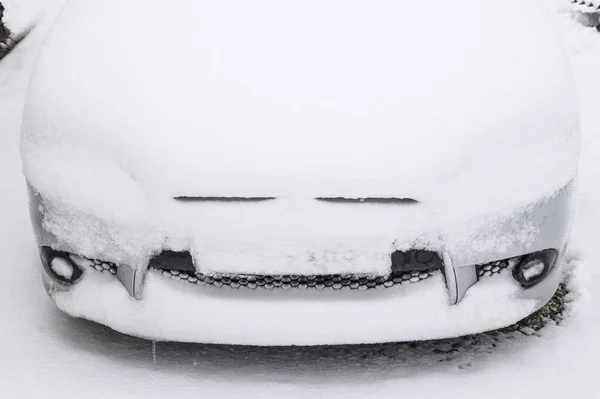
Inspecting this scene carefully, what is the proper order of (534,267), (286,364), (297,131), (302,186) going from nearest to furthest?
(302,186) < (297,131) < (534,267) < (286,364)

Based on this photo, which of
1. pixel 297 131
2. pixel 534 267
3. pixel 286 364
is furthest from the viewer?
pixel 286 364

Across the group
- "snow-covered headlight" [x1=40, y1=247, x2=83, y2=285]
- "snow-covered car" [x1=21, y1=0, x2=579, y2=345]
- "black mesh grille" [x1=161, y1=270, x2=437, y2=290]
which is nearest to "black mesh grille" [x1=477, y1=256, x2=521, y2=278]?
"snow-covered car" [x1=21, y1=0, x2=579, y2=345]

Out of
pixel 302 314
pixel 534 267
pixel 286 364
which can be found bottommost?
pixel 286 364

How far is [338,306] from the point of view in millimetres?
2455

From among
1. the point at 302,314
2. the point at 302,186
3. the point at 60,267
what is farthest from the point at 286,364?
the point at 60,267

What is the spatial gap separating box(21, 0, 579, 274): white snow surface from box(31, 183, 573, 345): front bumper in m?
0.03

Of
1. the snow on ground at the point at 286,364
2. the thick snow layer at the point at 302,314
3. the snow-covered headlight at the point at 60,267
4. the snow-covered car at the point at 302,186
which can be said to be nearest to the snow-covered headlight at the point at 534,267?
the snow-covered car at the point at 302,186

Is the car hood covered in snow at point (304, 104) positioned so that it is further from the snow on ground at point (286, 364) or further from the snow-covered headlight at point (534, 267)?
the snow on ground at point (286, 364)

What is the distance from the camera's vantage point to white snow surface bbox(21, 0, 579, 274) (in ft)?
7.79

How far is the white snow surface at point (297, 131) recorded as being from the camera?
7.79 ft

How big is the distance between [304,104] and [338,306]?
614mm

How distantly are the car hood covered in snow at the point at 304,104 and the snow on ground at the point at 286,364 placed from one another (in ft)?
1.80

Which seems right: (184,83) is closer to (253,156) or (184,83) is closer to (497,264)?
(253,156)

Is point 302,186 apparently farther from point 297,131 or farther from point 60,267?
point 60,267
